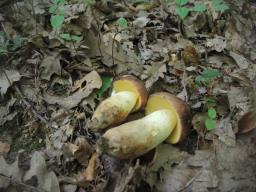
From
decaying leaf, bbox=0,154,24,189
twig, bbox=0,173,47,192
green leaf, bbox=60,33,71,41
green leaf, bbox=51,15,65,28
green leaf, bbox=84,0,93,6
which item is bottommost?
twig, bbox=0,173,47,192

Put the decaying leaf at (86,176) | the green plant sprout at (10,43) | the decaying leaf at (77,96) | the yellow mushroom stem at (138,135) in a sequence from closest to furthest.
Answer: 1. the yellow mushroom stem at (138,135)
2. the decaying leaf at (86,176)
3. the decaying leaf at (77,96)
4. the green plant sprout at (10,43)

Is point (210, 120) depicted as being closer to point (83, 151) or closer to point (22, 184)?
point (83, 151)

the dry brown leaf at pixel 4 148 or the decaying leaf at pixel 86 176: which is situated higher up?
the decaying leaf at pixel 86 176

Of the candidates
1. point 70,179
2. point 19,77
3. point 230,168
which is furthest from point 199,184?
point 19,77

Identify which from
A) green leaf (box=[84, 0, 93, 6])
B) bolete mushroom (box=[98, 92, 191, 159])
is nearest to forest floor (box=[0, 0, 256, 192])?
green leaf (box=[84, 0, 93, 6])

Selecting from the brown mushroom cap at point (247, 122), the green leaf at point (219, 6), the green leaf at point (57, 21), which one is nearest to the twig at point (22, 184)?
the green leaf at point (57, 21)

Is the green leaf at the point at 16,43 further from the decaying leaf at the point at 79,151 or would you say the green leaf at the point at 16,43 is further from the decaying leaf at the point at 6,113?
the decaying leaf at the point at 79,151

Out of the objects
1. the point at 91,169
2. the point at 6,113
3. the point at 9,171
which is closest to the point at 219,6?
the point at 91,169

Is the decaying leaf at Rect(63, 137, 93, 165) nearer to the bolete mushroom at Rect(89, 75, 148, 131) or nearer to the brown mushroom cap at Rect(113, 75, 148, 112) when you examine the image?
the bolete mushroom at Rect(89, 75, 148, 131)
